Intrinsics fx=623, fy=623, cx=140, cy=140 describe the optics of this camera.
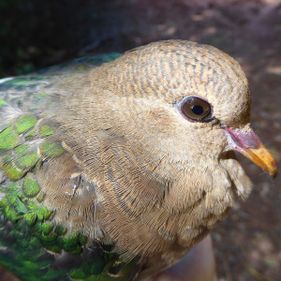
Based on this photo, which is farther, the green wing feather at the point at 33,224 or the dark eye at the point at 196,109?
the green wing feather at the point at 33,224

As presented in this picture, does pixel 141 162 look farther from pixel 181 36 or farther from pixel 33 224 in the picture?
pixel 181 36

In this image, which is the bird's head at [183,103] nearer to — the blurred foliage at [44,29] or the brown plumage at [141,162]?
the brown plumage at [141,162]

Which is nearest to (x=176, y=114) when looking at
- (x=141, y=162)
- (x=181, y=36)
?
(x=141, y=162)

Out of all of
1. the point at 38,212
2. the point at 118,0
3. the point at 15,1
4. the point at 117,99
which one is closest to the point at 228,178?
the point at 117,99

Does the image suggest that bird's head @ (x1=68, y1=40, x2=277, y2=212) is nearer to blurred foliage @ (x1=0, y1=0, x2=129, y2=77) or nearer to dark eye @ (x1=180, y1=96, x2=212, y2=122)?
dark eye @ (x1=180, y1=96, x2=212, y2=122)

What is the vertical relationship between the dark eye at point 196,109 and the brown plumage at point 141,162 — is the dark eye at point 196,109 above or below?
above

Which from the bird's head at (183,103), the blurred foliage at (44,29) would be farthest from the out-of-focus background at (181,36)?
the bird's head at (183,103)
